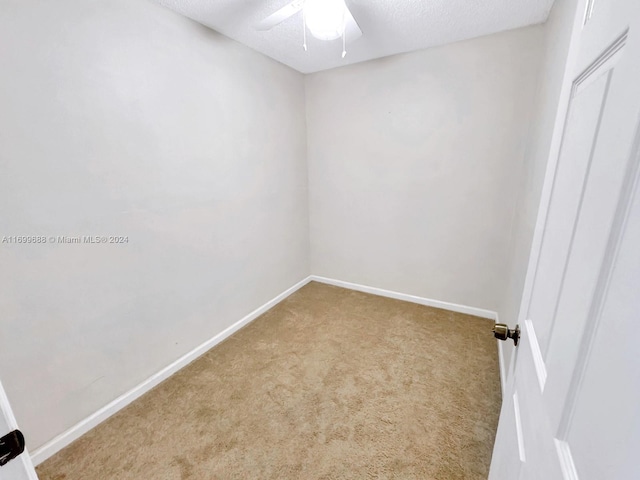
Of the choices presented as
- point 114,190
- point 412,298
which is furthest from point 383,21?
point 412,298

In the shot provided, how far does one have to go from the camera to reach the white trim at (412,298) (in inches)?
99.0

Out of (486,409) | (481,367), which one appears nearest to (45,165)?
(486,409)

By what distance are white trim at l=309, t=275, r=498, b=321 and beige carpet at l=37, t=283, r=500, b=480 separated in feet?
0.53

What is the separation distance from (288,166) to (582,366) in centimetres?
263

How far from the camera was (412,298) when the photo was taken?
2.81 meters

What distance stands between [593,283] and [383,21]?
6.70 ft

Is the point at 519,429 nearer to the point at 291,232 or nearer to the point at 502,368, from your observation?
the point at 502,368

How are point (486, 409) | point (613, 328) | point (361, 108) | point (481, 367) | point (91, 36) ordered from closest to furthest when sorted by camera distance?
1. point (613, 328)
2. point (91, 36)
3. point (486, 409)
4. point (481, 367)
5. point (361, 108)

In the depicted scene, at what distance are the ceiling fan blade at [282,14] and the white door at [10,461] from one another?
5.58 ft

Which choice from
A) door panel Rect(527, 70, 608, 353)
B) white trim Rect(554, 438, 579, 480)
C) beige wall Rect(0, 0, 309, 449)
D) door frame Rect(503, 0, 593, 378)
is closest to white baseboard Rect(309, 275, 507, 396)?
beige wall Rect(0, 0, 309, 449)

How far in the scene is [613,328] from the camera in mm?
339

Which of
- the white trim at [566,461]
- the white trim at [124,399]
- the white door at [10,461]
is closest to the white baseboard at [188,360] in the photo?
the white trim at [124,399]

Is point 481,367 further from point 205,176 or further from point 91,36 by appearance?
point 91,36

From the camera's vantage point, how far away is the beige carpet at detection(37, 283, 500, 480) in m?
1.30
